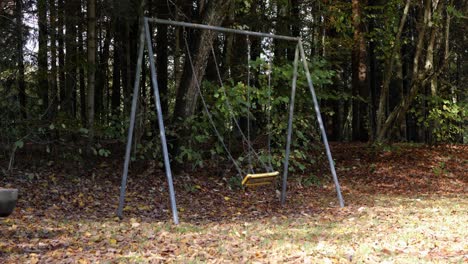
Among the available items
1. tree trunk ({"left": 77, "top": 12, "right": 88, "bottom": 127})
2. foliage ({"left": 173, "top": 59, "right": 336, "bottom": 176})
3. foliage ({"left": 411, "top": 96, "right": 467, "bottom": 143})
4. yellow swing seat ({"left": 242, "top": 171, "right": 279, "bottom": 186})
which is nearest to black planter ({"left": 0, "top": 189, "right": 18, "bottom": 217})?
yellow swing seat ({"left": 242, "top": 171, "right": 279, "bottom": 186})

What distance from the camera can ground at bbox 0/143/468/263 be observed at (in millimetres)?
4781

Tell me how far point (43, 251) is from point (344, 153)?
10554 millimetres

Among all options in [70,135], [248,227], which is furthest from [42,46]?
[248,227]

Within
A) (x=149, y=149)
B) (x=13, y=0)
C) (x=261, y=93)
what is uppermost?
(x=13, y=0)

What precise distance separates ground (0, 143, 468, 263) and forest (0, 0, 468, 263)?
0.11 feet

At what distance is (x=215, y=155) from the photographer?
1094 centimetres

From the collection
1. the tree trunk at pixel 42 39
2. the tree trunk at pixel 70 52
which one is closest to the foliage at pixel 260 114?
the tree trunk at pixel 70 52

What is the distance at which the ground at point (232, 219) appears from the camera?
15.7ft

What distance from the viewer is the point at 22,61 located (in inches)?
408

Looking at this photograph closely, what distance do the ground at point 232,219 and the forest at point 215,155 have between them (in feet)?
0.11

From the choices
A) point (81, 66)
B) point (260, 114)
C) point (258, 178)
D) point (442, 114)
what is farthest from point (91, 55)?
point (442, 114)

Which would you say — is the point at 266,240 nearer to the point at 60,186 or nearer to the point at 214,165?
the point at 60,186

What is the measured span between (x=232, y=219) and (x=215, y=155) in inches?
155

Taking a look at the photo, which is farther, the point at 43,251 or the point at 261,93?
the point at 261,93
